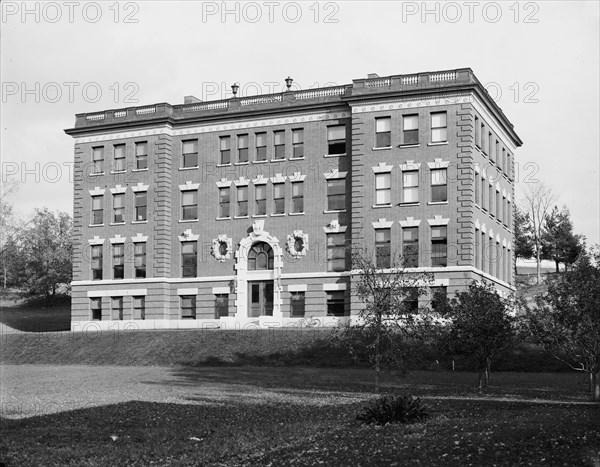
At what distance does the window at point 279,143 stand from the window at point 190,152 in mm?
5852

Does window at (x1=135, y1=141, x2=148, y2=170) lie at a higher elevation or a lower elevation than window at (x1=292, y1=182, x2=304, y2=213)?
higher

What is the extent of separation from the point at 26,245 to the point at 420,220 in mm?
51619

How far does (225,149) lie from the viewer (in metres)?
62.3

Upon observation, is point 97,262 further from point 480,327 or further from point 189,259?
point 480,327

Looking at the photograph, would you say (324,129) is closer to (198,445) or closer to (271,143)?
(271,143)

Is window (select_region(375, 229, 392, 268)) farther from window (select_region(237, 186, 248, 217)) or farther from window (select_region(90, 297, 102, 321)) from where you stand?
window (select_region(90, 297, 102, 321))

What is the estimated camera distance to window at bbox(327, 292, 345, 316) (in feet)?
190

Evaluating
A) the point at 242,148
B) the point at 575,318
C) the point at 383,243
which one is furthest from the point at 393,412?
the point at 242,148

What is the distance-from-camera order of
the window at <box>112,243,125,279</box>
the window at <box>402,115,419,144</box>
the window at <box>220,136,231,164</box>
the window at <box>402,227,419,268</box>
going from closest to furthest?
the window at <box>402,227,419,268</box> → the window at <box>402,115,419,144</box> → the window at <box>220,136,231,164</box> → the window at <box>112,243,125,279</box>

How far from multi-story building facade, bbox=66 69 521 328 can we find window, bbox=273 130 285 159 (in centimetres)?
8

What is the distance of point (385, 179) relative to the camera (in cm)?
5675

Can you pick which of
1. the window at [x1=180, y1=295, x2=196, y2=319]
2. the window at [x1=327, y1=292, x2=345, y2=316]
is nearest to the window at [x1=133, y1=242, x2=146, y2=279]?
the window at [x1=180, y1=295, x2=196, y2=319]

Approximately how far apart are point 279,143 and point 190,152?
659cm

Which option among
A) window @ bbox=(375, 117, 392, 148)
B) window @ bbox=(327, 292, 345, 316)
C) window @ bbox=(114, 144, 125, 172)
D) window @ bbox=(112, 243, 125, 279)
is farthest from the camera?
window @ bbox=(114, 144, 125, 172)
